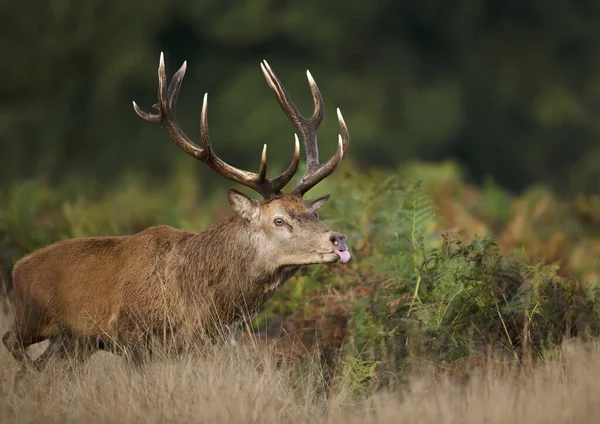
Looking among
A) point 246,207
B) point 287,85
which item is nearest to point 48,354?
point 246,207

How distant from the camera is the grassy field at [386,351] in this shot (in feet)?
18.7

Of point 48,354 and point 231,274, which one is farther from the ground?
point 231,274

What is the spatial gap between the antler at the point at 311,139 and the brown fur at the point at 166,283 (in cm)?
17

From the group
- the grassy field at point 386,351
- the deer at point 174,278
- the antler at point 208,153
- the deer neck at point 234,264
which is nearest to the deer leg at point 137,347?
the deer at point 174,278

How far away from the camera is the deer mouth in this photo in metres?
6.68

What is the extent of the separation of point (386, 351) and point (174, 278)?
138 centimetres

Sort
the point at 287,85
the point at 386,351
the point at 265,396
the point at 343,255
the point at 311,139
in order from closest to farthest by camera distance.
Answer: the point at 265,396 < the point at 343,255 < the point at 386,351 < the point at 311,139 < the point at 287,85

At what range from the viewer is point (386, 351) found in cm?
686

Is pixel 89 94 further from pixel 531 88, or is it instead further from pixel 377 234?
pixel 377 234

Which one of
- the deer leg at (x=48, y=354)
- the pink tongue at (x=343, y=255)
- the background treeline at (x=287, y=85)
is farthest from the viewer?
the background treeline at (x=287, y=85)

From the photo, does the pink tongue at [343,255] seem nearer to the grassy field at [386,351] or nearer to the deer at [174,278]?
the deer at [174,278]

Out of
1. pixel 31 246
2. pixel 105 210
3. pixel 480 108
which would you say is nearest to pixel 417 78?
pixel 480 108

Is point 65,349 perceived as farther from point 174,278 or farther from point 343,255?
point 343,255

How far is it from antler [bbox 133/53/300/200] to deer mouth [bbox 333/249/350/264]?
0.58 m
